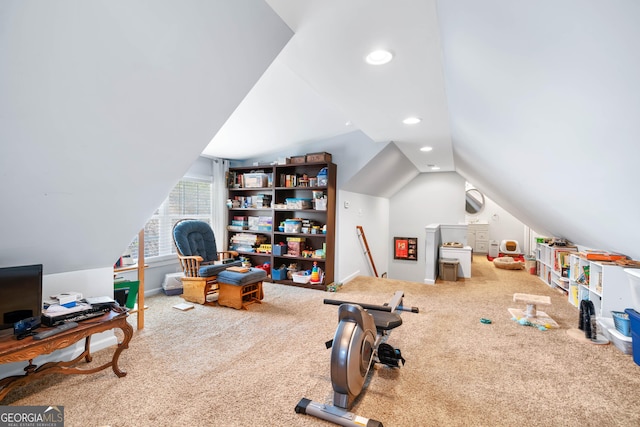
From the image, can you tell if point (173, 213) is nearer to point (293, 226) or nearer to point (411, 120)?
point (293, 226)

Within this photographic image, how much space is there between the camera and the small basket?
2509mm

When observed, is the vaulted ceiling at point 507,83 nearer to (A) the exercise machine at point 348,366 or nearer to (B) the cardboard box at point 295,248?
(A) the exercise machine at point 348,366

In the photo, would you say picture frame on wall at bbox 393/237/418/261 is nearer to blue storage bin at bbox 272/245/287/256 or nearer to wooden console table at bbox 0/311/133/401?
blue storage bin at bbox 272/245/287/256

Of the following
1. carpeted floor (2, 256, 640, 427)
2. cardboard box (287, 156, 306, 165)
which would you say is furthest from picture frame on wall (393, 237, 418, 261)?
cardboard box (287, 156, 306, 165)

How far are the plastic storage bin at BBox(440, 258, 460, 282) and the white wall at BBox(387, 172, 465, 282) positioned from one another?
5.56 ft

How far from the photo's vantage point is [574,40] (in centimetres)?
93

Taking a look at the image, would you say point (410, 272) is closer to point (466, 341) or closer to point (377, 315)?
point (466, 341)

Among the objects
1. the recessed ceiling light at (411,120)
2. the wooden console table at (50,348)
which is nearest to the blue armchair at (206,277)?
the wooden console table at (50,348)

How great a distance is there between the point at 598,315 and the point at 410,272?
4.30 metres

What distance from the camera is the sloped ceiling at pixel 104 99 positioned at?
1.09 meters

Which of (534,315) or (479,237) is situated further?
(479,237)

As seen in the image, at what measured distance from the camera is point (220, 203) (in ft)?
17.1

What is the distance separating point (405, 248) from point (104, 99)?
696 centimetres

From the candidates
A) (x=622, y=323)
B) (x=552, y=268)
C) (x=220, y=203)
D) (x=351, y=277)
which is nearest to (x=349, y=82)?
(x=622, y=323)
